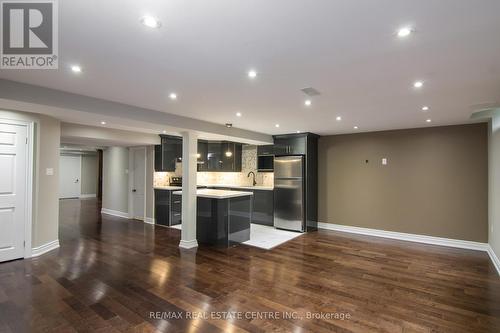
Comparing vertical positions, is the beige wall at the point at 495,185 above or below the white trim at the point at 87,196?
above

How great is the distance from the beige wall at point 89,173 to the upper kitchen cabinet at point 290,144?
10.2 m

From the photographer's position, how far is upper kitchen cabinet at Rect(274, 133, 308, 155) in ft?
20.9

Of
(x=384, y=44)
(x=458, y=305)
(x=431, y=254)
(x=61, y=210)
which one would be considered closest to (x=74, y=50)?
(x=384, y=44)

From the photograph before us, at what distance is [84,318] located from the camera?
2.51 meters

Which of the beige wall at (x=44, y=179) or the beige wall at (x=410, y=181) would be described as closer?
the beige wall at (x=44, y=179)

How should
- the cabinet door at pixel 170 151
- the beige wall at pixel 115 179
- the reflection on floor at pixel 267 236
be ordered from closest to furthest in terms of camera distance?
1. the reflection on floor at pixel 267 236
2. the cabinet door at pixel 170 151
3. the beige wall at pixel 115 179

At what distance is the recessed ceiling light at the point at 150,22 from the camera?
164cm

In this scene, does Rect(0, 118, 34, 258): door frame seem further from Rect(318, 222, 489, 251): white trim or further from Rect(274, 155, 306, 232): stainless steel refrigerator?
Rect(318, 222, 489, 251): white trim

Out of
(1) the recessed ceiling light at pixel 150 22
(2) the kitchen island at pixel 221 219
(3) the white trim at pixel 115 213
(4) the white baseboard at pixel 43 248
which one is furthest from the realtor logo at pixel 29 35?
(3) the white trim at pixel 115 213

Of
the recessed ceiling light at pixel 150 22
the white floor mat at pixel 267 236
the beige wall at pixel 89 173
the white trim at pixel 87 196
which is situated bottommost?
the white floor mat at pixel 267 236

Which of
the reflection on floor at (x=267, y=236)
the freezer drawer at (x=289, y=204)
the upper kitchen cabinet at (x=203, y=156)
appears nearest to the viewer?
the reflection on floor at (x=267, y=236)

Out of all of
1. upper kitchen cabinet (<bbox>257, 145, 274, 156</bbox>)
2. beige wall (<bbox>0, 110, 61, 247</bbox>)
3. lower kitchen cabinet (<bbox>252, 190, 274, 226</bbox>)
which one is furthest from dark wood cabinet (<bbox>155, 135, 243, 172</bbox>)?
beige wall (<bbox>0, 110, 61, 247</bbox>)

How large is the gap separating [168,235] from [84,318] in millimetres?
3301

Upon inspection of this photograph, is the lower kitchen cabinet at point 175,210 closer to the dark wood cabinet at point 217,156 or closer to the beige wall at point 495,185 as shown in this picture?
the dark wood cabinet at point 217,156
